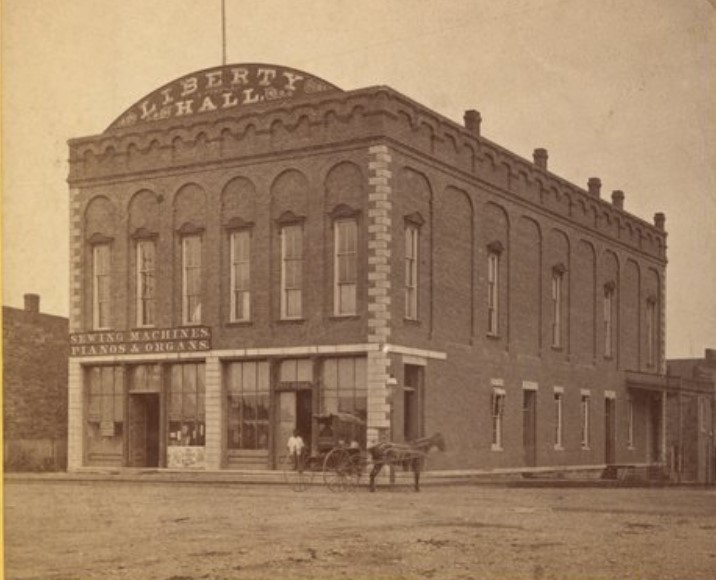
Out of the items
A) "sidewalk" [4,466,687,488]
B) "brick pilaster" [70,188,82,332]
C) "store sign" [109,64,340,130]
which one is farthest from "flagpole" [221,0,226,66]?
"sidewalk" [4,466,687,488]

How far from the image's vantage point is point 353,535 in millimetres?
13766

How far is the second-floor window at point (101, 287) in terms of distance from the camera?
22922mm

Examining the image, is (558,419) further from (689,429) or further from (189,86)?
(189,86)

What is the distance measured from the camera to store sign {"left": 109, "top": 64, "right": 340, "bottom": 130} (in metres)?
17.4

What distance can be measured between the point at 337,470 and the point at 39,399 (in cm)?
620

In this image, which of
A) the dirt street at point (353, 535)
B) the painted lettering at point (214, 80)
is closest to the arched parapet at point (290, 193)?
the painted lettering at point (214, 80)

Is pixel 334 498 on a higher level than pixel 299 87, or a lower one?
lower

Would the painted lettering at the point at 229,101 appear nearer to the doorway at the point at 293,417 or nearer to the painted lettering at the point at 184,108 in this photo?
the painted lettering at the point at 184,108

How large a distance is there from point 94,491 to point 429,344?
914cm

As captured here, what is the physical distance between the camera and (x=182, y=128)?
23.0 m

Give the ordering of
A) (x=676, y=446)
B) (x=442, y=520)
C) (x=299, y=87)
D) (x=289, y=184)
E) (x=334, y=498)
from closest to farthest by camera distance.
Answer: (x=442, y=520) → (x=334, y=498) → (x=299, y=87) → (x=289, y=184) → (x=676, y=446)

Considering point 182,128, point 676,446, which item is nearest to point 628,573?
point 182,128

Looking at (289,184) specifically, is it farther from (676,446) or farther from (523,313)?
(676,446)

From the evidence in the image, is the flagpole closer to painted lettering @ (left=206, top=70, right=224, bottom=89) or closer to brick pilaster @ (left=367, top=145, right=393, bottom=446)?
painted lettering @ (left=206, top=70, right=224, bottom=89)
